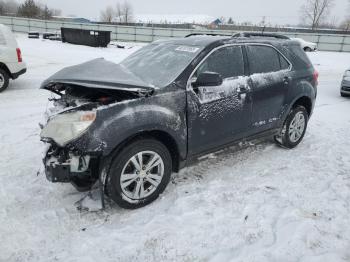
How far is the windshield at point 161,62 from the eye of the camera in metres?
3.57

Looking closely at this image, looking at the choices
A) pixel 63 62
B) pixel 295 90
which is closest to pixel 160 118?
pixel 295 90

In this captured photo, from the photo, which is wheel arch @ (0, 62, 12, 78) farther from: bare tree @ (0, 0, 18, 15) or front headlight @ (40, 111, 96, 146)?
bare tree @ (0, 0, 18, 15)

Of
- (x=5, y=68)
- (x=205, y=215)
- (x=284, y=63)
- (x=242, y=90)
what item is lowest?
(x=205, y=215)

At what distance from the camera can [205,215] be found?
3.29 metres

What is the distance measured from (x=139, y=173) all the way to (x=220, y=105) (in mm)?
1321

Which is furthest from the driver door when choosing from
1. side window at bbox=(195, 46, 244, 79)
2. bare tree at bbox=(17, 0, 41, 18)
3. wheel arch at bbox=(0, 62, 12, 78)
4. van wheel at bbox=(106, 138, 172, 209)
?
bare tree at bbox=(17, 0, 41, 18)

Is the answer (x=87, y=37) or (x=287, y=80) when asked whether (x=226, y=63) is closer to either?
(x=287, y=80)

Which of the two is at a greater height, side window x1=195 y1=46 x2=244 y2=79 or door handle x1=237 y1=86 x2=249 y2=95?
side window x1=195 y1=46 x2=244 y2=79

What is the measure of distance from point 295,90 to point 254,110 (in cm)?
104

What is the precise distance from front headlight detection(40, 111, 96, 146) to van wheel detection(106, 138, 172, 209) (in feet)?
1.46

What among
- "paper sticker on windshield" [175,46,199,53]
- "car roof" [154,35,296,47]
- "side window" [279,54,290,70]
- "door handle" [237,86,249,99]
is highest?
"car roof" [154,35,296,47]

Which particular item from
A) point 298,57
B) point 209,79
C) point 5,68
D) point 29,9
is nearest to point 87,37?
point 5,68

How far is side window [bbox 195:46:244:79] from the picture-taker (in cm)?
372

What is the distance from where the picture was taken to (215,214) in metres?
3.31
